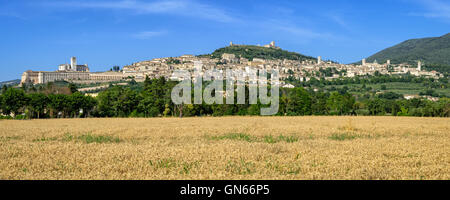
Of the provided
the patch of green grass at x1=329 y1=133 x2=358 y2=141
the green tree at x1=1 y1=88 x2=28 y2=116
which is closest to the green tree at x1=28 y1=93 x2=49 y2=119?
the green tree at x1=1 y1=88 x2=28 y2=116

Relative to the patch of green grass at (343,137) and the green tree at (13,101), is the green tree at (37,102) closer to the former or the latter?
the green tree at (13,101)

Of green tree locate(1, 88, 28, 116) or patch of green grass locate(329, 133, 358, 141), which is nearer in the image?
patch of green grass locate(329, 133, 358, 141)

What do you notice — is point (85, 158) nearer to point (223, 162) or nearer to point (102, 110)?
point (223, 162)

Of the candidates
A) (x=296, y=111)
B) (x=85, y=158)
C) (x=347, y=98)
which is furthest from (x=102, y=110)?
(x=85, y=158)

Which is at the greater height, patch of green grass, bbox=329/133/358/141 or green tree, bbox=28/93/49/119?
green tree, bbox=28/93/49/119

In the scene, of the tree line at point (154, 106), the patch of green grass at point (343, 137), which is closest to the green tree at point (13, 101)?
the tree line at point (154, 106)

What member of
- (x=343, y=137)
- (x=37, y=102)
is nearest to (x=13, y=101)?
(x=37, y=102)

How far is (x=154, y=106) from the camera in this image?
78000mm

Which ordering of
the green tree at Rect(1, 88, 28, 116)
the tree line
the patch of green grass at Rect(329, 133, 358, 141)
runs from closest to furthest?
1. the patch of green grass at Rect(329, 133, 358, 141)
2. the green tree at Rect(1, 88, 28, 116)
3. the tree line

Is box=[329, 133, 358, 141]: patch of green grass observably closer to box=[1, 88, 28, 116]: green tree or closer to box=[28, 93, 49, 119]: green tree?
box=[28, 93, 49, 119]: green tree

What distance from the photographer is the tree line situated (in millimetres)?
70438
